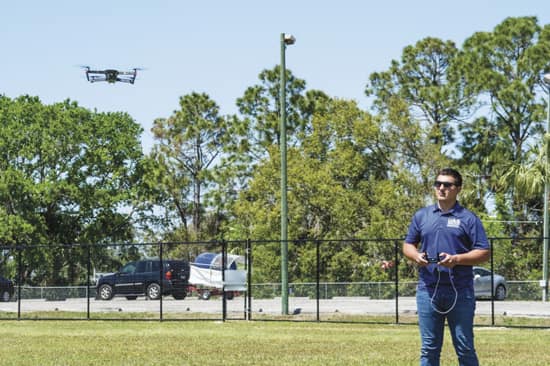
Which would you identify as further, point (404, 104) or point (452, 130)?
point (452, 130)

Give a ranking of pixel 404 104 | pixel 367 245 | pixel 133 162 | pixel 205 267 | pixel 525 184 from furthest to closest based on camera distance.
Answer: pixel 133 162, pixel 404 104, pixel 367 245, pixel 205 267, pixel 525 184

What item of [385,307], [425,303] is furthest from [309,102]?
[425,303]

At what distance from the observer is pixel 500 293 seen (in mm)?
30000

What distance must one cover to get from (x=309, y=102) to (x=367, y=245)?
18.6 meters

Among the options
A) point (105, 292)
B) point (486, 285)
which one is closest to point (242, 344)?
point (486, 285)

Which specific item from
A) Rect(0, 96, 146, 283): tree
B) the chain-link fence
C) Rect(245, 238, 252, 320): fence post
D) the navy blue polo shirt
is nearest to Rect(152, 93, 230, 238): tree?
Rect(0, 96, 146, 283): tree

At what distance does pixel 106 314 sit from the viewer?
2862 cm

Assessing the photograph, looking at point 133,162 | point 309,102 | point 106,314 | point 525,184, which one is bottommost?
point 106,314

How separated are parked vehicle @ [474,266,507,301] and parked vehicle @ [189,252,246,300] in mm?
7498

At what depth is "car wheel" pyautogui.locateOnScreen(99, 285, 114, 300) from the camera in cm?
3607

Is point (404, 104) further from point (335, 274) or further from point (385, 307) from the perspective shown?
point (385, 307)

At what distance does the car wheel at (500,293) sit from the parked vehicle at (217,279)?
25.8 ft

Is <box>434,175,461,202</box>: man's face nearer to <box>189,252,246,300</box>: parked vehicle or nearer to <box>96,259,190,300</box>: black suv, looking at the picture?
<box>189,252,246,300</box>: parked vehicle

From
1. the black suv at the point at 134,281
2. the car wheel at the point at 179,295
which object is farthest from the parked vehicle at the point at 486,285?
the black suv at the point at 134,281
